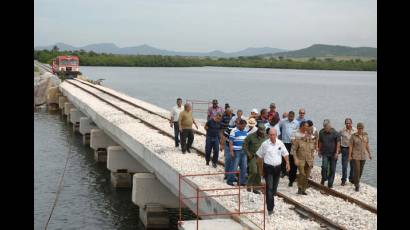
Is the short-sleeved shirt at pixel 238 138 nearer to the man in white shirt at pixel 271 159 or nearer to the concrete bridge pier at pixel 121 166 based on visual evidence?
the man in white shirt at pixel 271 159

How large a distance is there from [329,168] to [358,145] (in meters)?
0.86

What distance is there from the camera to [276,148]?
35.2 feet

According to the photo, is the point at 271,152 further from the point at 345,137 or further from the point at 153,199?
the point at 153,199

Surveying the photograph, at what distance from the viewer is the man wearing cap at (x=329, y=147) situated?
1327 centimetres

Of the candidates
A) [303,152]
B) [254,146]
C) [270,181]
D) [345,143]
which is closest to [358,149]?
[345,143]

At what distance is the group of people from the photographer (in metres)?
10.9

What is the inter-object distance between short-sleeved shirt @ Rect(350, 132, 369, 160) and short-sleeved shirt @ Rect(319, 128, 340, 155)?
0.37m

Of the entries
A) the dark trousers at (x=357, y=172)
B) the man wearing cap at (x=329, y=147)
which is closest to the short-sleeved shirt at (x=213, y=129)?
the man wearing cap at (x=329, y=147)

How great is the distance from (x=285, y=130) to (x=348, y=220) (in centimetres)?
407

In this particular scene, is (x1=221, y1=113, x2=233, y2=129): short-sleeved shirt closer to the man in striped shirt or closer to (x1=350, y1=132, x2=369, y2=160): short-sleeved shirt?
the man in striped shirt
